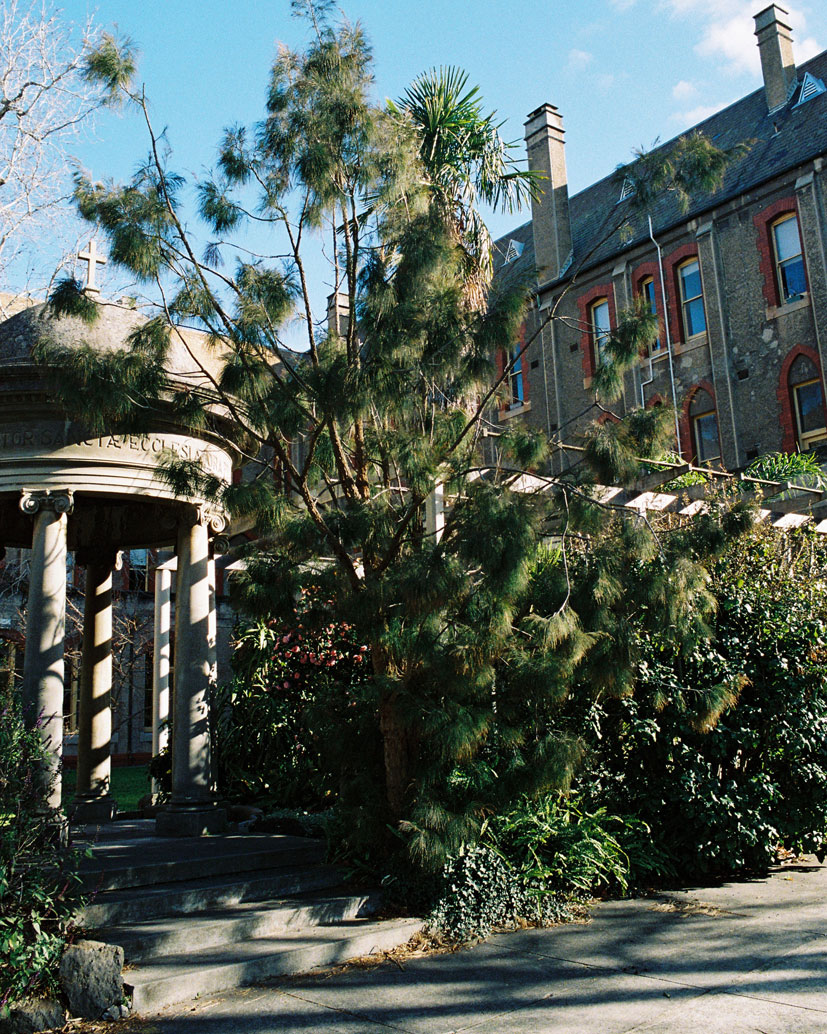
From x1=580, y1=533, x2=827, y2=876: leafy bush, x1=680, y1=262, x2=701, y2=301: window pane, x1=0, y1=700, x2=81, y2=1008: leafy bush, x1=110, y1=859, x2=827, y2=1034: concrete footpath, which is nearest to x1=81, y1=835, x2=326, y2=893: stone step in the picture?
x1=0, y1=700, x2=81, y2=1008: leafy bush

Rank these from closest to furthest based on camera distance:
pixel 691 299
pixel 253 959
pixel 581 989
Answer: pixel 581 989 < pixel 253 959 < pixel 691 299

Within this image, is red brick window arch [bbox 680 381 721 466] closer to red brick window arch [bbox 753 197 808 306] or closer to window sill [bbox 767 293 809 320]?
window sill [bbox 767 293 809 320]

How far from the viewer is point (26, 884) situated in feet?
18.0

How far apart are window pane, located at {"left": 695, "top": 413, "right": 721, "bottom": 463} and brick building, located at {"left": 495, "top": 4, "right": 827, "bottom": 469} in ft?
0.13

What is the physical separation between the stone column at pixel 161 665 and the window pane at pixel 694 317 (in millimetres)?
16414

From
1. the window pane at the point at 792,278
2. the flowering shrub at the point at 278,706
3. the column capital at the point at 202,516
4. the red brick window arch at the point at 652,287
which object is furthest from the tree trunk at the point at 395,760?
the red brick window arch at the point at 652,287

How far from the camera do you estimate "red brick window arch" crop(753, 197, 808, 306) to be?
2217 centimetres

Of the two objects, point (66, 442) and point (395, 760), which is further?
point (66, 442)

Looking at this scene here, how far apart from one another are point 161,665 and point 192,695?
477 cm

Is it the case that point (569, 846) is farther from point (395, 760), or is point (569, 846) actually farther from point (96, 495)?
point (96, 495)

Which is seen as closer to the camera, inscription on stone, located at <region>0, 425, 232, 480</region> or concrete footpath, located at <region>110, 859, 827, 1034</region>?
concrete footpath, located at <region>110, 859, 827, 1034</region>

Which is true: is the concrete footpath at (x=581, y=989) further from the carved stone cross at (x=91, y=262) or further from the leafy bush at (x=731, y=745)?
the carved stone cross at (x=91, y=262)

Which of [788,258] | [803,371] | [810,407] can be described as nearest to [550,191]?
[788,258]

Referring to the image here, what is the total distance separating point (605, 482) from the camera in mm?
7133
